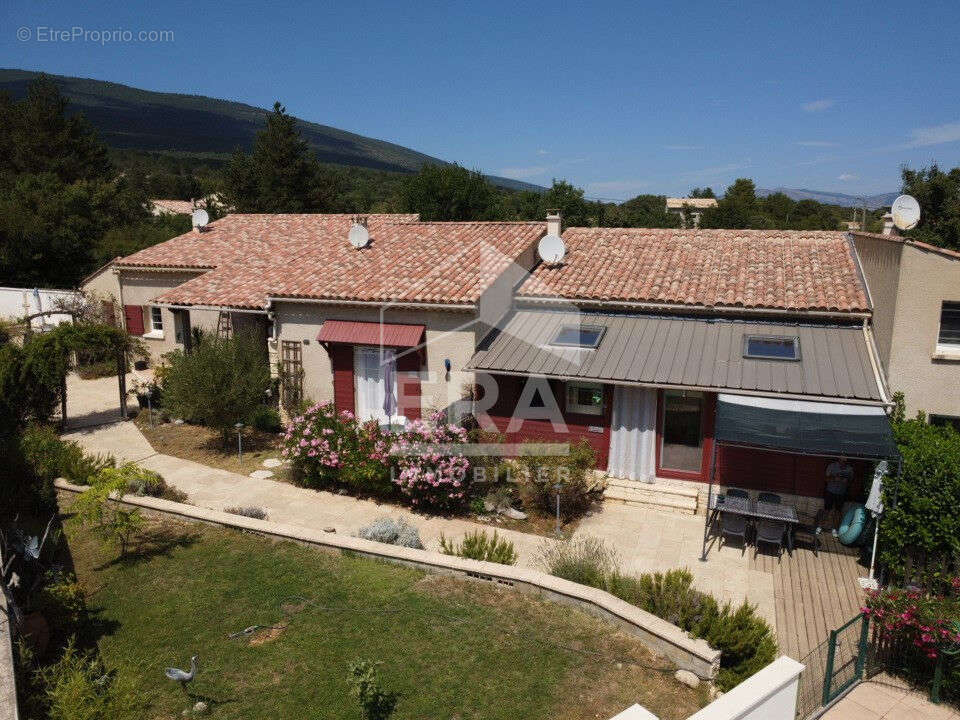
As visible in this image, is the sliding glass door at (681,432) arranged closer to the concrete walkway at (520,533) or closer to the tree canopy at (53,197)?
the concrete walkway at (520,533)

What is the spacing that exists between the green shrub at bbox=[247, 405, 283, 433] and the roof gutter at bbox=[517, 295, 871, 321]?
32.4 ft

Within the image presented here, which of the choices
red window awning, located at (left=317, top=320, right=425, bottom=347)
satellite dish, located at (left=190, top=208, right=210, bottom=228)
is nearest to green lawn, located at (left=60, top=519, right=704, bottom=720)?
red window awning, located at (left=317, top=320, right=425, bottom=347)

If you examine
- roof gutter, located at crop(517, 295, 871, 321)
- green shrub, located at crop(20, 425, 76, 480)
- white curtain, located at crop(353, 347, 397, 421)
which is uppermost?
roof gutter, located at crop(517, 295, 871, 321)

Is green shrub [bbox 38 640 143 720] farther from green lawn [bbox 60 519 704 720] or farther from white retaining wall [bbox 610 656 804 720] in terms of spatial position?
white retaining wall [bbox 610 656 804 720]

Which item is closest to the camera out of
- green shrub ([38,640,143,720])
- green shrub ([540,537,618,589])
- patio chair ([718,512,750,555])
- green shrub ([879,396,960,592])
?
green shrub ([38,640,143,720])

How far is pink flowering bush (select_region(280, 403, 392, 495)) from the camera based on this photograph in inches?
682

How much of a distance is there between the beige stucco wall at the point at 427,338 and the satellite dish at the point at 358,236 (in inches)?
161

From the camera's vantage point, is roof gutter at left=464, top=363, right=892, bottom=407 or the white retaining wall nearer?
the white retaining wall

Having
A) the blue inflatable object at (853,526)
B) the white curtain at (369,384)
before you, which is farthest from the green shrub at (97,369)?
the blue inflatable object at (853,526)

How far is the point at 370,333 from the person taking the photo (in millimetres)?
20609

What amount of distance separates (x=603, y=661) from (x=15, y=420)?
63.5 ft

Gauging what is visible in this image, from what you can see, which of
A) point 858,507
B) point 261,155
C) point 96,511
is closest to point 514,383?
point 858,507

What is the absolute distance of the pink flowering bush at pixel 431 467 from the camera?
1647cm

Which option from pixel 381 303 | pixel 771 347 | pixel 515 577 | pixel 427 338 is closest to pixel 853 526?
pixel 771 347
